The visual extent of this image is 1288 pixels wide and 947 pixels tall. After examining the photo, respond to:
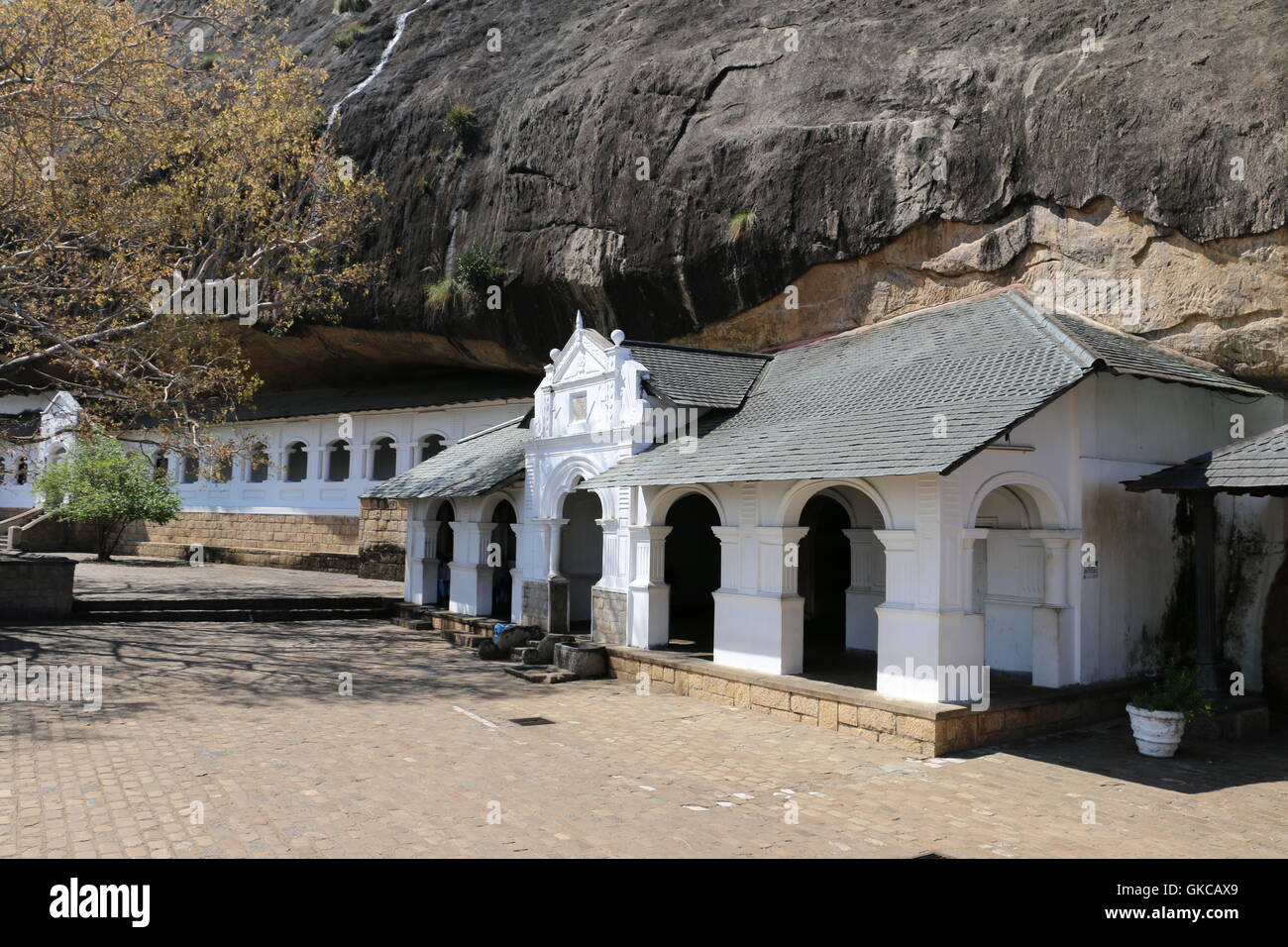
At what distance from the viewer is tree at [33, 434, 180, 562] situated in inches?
1183

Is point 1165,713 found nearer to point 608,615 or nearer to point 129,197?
point 608,615

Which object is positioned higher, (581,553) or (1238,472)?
(1238,472)

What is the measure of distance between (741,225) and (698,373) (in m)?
4.28

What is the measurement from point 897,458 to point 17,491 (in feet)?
143

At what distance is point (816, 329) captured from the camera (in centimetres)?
1809

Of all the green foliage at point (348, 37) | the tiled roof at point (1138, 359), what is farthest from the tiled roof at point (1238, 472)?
the green foliage at point (348, 37)

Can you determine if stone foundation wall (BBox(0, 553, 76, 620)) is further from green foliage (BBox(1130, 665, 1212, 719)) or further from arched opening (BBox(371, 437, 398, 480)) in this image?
green foliage (BBox(1130, 665, 1212, 719))

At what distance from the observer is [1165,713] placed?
9672mm

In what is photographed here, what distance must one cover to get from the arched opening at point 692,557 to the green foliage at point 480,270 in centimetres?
781

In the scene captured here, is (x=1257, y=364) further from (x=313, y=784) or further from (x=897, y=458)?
(x=313, y=784)

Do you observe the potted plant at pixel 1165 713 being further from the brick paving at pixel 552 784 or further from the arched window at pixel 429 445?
the arched window at pixel 429 445

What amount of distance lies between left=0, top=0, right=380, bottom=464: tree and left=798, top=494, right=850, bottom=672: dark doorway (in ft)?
37.2

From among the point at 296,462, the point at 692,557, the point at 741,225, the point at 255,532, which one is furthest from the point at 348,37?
the point at 692,557
